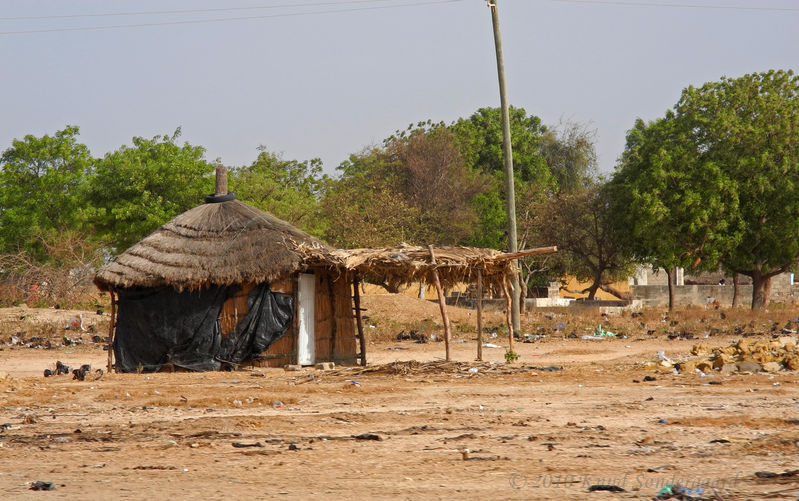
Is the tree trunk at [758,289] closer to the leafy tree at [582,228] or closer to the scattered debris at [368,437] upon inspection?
the leafy tree at [582,228]

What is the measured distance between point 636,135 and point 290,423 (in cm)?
4503

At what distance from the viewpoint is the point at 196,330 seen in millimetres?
16953

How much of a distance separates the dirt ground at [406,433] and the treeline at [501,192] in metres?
14.7

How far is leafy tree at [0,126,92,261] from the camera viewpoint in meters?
41.1

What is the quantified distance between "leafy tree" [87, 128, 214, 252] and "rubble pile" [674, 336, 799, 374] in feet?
78.2

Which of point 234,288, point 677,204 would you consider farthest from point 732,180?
point 234,288

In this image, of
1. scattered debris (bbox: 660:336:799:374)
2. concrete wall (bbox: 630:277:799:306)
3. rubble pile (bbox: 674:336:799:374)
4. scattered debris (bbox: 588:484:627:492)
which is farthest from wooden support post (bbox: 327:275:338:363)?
concrete wall (bbox: 630:277:799:306)

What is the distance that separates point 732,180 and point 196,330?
19809 millimetres

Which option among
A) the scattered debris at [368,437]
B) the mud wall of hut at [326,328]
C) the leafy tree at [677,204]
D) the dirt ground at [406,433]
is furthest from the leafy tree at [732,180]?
the scattered debris at [368,437]

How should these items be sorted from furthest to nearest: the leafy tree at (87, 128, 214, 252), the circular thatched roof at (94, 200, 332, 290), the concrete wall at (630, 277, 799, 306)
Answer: the concrete wall at (630, 277, 799, 306) < the leafy tree at (87, 128, 214, 252) < the circular thatched roof at (94, 200, 332, 290)

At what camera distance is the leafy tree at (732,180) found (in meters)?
29.4

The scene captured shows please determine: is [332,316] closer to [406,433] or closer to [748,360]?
[748,360]

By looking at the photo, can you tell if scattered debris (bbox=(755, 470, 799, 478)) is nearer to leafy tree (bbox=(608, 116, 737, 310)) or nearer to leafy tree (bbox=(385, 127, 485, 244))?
leafy tree (bbox=(608, 116, 737, 310))

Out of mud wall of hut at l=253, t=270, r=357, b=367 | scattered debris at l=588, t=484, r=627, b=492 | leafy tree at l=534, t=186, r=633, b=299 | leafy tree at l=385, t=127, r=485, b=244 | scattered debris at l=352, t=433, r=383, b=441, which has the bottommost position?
scattered debris at l=588, t=484, r=627, b=492
